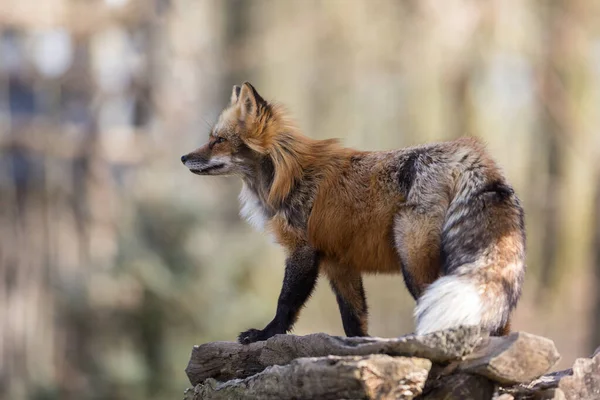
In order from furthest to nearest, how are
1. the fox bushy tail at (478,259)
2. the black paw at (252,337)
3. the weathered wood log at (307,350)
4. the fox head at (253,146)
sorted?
the fox head at (253,146) → the black paw at (252,337) → the fox bushy tail at (478,259) → the weathered wood log at (307,350)

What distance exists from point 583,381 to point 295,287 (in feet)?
5.92

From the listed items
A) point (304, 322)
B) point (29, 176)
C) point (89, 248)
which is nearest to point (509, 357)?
point (304, 322)

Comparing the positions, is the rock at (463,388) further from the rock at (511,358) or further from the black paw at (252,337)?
the black paw at (252,337)

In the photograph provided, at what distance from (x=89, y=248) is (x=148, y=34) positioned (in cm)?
532

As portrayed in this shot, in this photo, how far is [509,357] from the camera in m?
4.23

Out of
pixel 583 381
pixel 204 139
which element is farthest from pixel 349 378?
pixel 204 139

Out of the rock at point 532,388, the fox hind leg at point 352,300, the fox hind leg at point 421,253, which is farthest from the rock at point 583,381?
the fox hind leg at point 352,300

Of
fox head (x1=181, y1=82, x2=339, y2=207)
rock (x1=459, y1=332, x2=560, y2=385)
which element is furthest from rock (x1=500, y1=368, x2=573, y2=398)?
fox head (x1=181, y1=82, x2=339, y2=207)

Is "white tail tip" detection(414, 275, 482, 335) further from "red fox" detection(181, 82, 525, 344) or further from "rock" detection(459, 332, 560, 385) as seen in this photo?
"rock" detection(459, 332, 560, 385)

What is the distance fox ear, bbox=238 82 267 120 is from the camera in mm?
6020

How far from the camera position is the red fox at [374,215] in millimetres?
4676

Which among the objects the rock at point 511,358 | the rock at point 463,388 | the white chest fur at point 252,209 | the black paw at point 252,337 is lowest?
the rock at point 463,388

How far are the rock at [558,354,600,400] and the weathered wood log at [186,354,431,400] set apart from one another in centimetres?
95

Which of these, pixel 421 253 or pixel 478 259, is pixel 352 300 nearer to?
pixel 421 253
